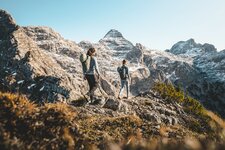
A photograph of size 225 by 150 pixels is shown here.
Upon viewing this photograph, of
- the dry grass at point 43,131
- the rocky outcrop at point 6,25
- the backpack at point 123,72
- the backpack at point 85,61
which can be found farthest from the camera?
the rocky outcrop at point 6,25

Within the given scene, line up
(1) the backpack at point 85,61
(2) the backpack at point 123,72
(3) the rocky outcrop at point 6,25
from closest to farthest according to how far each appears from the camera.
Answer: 1. (1) the backpack at point 85,61
2. (2) the backpack at point 123,72
3. (3) the rocky outcrop at point 6,25

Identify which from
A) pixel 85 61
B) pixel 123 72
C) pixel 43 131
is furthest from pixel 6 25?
pixel 43 131

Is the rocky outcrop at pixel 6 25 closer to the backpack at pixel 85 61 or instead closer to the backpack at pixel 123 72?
the backpack at pixel 123 72

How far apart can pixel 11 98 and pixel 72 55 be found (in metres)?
193

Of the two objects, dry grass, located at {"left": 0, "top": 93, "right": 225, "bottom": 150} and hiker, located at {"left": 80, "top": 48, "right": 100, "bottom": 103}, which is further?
hiker, located at {"left": 80, "top": 48, "right": 100, "bottom": 103}

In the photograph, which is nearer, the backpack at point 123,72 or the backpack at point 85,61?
the backpack at point 85,61

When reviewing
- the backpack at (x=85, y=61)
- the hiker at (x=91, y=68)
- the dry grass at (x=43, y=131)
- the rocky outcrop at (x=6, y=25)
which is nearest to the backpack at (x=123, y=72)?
the hiker at (x=91, y=68)

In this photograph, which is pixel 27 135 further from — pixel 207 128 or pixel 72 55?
pixel 72 55

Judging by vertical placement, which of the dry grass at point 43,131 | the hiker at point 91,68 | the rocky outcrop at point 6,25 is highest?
the rocky outcrop at point 6,25

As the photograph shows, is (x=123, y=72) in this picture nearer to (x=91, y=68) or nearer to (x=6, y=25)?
(x=91, y=68)

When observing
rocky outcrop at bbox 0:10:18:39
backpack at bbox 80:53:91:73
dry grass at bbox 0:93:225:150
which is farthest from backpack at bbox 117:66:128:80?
rocky outcrop at bbox 0:10:18:39

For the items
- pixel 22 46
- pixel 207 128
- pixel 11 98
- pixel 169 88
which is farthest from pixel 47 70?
pixel 11 98

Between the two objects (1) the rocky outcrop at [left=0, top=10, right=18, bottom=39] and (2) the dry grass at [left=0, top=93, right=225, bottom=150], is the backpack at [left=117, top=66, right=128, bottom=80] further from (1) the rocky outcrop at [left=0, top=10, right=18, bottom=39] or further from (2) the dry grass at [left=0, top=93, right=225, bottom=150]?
(1) the rocky outcrop at [left=0, top=10, right=18, bottom=39]

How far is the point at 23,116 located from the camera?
7488mm
